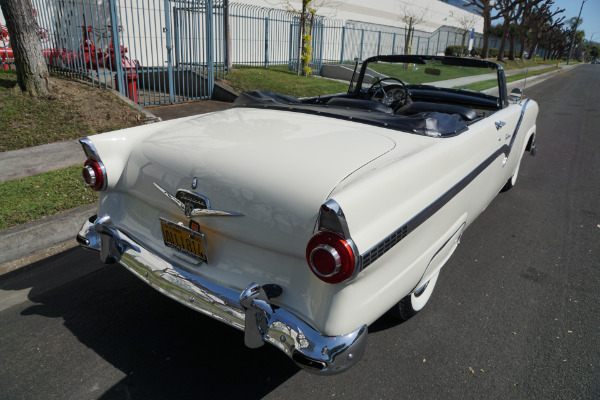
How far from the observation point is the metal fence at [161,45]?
8555 mm

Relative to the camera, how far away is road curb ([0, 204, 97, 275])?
3.33 m

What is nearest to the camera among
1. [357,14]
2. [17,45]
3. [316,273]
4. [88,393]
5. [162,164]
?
[316,273]

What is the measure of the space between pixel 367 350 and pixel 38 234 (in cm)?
282

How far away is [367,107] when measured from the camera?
329cm

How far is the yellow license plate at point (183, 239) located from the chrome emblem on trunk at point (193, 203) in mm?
109

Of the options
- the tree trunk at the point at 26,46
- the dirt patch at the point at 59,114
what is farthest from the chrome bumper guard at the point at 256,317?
the tree trunk at the point at 26,46

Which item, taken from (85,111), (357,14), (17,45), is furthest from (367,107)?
(357,14)

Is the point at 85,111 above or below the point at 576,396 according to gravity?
above

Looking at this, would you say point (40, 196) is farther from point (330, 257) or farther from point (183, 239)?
point (330, 257)

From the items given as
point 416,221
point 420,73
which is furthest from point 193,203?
point 420,73

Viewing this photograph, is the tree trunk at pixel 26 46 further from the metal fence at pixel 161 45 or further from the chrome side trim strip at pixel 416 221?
the chrome side trim strip at pixel 416 221

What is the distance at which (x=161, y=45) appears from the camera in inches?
386

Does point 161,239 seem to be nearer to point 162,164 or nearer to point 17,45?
point 162,164

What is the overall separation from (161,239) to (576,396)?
2.36 m
